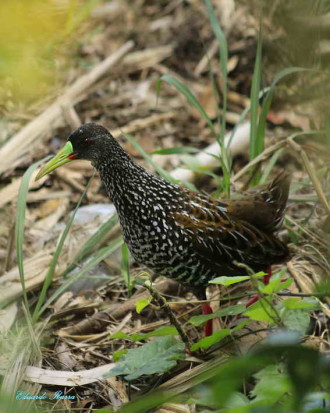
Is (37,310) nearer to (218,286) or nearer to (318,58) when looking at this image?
(218,286)

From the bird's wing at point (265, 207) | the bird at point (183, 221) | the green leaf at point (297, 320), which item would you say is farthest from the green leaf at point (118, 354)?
the bird's wing at point (265, 207)

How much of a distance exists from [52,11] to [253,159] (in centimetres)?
308

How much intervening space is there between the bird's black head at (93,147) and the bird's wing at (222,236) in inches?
20.0

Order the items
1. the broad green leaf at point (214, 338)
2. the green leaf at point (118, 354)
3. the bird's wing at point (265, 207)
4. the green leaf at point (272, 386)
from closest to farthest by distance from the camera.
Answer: the green leaf at point (272, 386) < the broad green leaf at point (214, 338) < the green leaf at point (118, 354) < the bird's wing at point (265, 207)

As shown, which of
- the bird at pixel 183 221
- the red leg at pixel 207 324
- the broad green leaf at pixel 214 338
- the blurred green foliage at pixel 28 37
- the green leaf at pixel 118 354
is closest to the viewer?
the blurred green foliage at pixel 28 37

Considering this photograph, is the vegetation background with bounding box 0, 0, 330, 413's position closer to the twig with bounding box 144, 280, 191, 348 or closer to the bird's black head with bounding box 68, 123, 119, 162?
the twig with bounding box 144, 280, 191, 348

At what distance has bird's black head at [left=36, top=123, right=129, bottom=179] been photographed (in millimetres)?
4074

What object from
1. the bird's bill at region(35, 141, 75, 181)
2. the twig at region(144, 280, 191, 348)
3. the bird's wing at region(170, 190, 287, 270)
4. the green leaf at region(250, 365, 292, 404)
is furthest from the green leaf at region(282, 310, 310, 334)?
the bird's bill at region(35, 141, 75, 181)

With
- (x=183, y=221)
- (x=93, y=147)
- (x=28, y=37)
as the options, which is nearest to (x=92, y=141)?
(x=93, y=147)

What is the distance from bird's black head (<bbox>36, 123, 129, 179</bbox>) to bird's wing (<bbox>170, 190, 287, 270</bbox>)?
51 cm

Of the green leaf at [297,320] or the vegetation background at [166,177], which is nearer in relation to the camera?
the vegetation background at [166,177]

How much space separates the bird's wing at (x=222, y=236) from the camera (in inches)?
154

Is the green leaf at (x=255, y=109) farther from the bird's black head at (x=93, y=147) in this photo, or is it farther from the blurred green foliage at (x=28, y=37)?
the blurred green foliage at (x=28, y=37)

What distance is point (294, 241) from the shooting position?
466cm
